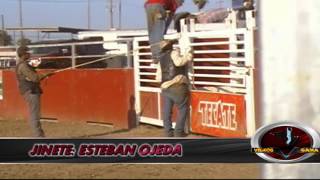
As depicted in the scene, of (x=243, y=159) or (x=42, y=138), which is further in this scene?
(x=42, y=138)

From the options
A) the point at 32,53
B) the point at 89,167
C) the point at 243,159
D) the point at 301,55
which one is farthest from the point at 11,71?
the point at 301,55

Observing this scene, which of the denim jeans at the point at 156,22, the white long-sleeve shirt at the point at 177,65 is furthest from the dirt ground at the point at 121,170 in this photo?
the denim jeans at the point at 156,22

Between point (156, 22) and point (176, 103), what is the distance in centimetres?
117

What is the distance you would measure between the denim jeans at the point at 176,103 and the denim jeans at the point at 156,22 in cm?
53

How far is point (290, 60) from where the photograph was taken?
310 centimetres

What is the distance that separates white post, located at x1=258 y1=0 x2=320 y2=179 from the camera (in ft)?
10.1

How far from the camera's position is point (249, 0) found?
13.1 ft

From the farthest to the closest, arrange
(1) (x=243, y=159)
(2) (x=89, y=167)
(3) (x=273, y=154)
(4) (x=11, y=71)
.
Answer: (4) (x=11, y=71) < (2) (x=89, y=167) < (1) (x=243, y=159) < (3) (x=273, y=154)

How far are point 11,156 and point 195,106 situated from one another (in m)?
2.35

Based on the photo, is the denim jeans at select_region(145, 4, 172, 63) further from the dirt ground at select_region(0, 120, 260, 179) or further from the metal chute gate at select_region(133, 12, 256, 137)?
the metal chute gate at select_region(133, 12, 256, 137)

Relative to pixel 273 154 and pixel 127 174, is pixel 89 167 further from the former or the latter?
pixel 273 154

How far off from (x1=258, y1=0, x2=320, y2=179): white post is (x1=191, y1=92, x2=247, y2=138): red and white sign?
2031 mm

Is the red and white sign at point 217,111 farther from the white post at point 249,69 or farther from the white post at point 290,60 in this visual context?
the white post at point 290,60

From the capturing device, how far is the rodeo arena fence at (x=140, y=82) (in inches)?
215
